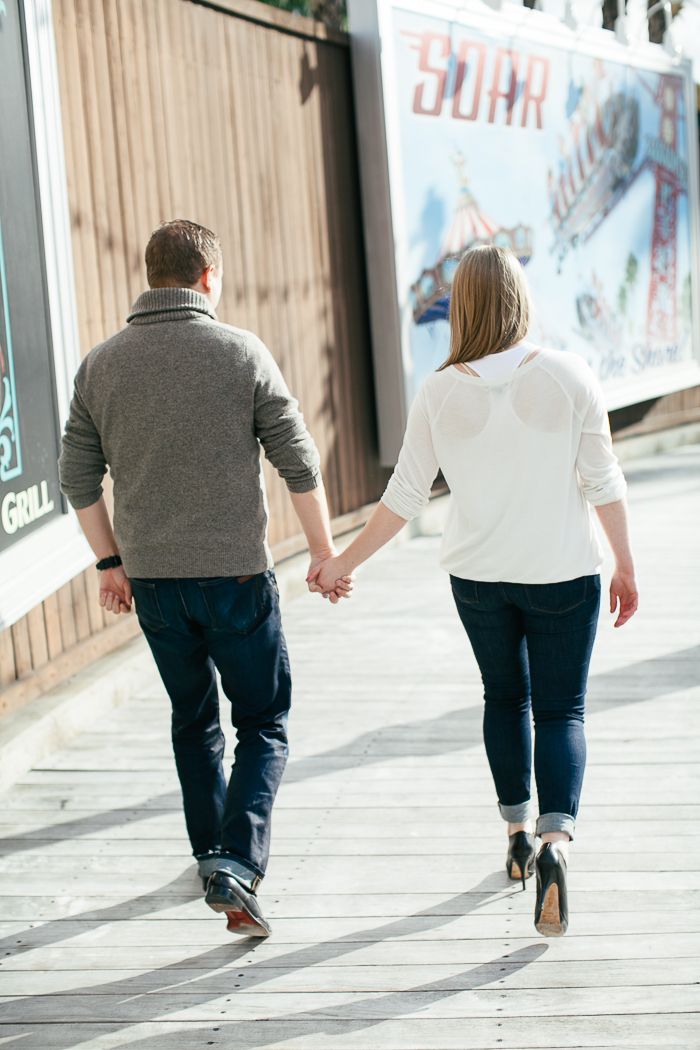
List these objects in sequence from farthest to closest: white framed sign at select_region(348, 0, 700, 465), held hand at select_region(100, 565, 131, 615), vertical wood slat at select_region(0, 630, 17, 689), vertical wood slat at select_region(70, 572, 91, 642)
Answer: white framed sign at select_region(348, 0, 700, 465) → vertical wood slat at select_region(70, 572, 91, 642) → vertical wood slat at select_region(0, 630, 17, 689) → held hand at select_region(100, 565, 131, 615)

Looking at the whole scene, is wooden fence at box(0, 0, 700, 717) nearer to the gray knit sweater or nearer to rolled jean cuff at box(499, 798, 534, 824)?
the gray knit sweater

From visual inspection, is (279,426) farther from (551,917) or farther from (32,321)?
(32,321)

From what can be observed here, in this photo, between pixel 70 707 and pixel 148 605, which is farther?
pixel 70 707

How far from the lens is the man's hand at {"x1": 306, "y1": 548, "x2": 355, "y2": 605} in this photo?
268 cm

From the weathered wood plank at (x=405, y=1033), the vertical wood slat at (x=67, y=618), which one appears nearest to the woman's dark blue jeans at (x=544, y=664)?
the weathered wood plank at (x=405, y=1033)

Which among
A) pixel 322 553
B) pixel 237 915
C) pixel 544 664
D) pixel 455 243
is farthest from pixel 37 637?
pixel 455 243

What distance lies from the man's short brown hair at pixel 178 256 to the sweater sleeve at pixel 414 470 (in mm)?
573

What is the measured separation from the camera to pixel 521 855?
268 cm

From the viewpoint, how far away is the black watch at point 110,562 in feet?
8.65

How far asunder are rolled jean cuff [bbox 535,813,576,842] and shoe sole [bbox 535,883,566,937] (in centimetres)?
13

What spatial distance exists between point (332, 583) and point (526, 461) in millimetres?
665

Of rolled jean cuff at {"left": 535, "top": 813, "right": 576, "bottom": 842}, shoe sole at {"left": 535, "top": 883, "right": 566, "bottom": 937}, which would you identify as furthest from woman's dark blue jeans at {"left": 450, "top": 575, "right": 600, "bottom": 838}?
A: shoe sole at {"left": 535, "top": 883, "right": 566, "bottom": 937}

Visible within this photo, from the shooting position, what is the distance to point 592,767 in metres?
3.38

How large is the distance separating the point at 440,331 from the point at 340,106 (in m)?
1.51
